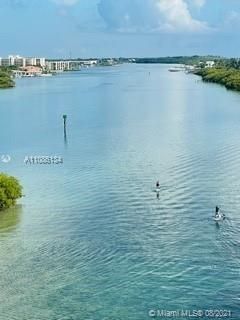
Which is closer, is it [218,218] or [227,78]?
[218,218]

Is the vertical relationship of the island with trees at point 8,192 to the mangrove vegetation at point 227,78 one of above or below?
below

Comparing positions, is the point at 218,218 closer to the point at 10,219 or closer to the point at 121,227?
the point at 121,227

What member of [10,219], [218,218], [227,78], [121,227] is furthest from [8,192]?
[227,78]

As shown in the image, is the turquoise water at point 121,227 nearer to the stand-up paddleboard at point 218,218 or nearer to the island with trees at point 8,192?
the stand-up paddleboard at point 218,218

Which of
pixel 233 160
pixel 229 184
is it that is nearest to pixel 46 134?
pixel 233 160

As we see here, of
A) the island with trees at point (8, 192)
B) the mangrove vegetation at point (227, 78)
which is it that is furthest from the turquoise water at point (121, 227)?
the mangrove vegetation at point (227, 78)

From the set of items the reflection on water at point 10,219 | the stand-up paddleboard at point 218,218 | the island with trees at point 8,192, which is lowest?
the reflection on water at point 10,219
